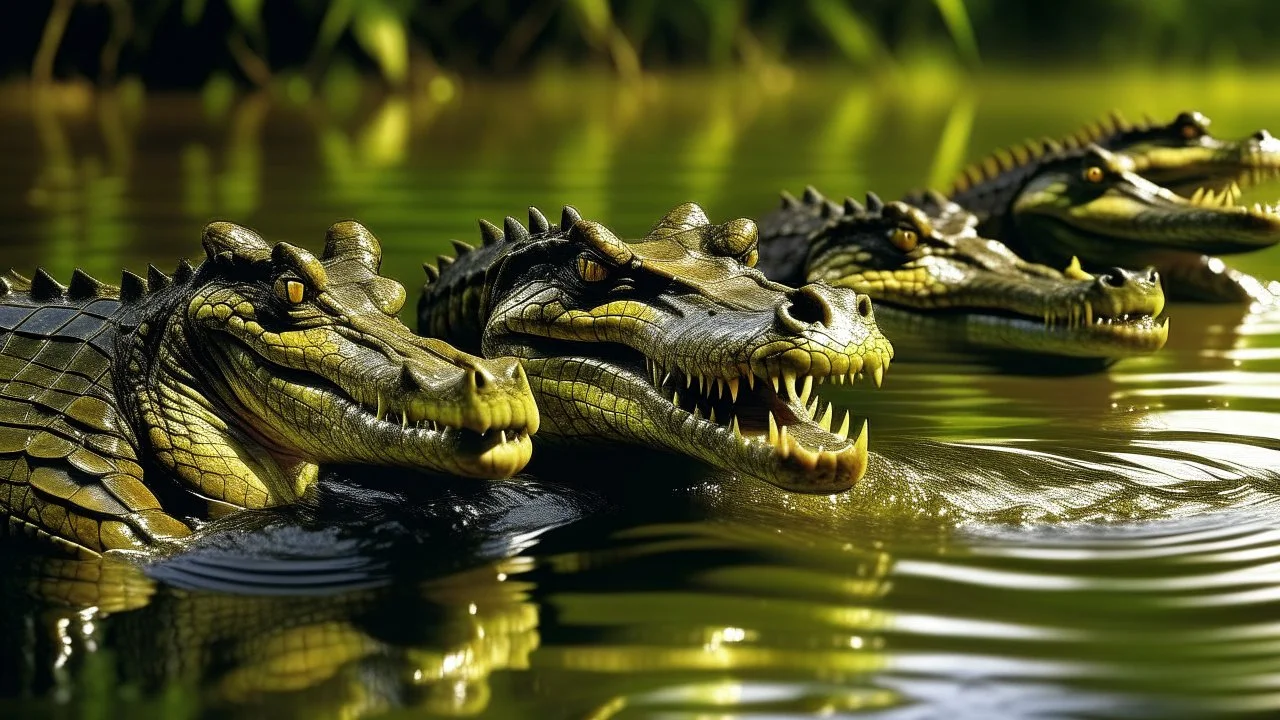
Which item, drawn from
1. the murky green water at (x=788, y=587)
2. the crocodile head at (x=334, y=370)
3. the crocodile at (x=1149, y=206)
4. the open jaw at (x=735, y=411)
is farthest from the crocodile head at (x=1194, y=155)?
the crocodile head at (x=334, y=370)

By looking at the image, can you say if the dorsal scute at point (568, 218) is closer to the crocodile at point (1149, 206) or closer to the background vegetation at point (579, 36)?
the crocodile at point (1149, 206)

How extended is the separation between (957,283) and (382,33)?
1422 cm

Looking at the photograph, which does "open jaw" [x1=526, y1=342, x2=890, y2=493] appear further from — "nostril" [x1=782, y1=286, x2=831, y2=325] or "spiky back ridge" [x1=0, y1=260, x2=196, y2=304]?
"spiky back ridge" [x1=0, y1=260, x2=196, y2=304]

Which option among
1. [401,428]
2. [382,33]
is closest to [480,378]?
[401,428]

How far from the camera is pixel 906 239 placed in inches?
312

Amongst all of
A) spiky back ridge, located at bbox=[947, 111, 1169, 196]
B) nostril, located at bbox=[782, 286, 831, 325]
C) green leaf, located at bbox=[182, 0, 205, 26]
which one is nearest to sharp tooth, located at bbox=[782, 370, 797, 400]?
nostril, located at bbox=[782, 286, 831, 325]

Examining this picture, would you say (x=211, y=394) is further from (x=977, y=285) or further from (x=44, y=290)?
(x=977, y=285)

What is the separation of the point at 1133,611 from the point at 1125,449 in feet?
5.46

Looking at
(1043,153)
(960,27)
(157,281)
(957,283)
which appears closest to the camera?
(157,281)

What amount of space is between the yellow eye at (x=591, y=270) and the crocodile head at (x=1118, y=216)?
14.0 ft

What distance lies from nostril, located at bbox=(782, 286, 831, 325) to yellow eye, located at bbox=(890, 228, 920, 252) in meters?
3.62

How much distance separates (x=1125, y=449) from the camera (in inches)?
215

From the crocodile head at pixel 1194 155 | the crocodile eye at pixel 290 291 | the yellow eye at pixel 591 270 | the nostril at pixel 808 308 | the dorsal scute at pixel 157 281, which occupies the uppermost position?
the crocodile head at pixel 1194 155

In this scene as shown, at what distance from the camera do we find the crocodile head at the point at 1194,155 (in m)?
8.80
